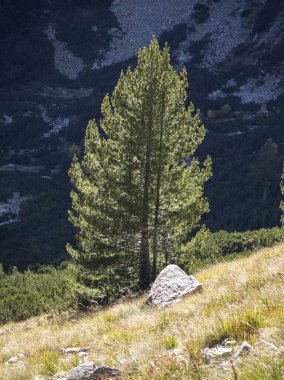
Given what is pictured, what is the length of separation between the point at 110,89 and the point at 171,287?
135508mm

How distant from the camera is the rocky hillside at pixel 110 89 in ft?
292

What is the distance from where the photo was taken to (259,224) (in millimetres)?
80000

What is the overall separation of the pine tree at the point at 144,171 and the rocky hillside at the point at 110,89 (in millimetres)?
59362

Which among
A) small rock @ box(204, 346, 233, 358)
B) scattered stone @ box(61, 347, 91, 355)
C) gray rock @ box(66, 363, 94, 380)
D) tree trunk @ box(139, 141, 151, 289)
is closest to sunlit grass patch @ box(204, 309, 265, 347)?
small rock @ box(204, 346, 233, 358)

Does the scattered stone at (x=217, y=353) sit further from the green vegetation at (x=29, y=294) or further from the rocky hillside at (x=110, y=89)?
the rocky hillside at (x=110, y=89)

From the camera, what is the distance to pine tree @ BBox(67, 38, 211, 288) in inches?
594

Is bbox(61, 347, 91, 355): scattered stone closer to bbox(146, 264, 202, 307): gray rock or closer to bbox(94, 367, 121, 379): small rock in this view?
bbox(94, 367, 121, 379): small rock

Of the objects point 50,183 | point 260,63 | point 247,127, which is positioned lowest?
point 50,183

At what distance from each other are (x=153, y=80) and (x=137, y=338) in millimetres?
11651

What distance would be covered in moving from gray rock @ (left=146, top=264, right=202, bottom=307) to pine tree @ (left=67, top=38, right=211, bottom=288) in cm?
673

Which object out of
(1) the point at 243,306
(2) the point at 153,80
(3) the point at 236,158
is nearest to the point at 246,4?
(3) the point at 236,158

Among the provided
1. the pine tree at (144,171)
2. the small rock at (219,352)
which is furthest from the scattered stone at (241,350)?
the pine tree at (144,171)

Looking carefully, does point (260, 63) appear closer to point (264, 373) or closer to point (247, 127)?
point (247, 127)

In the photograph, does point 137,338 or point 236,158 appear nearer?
point 137,338
